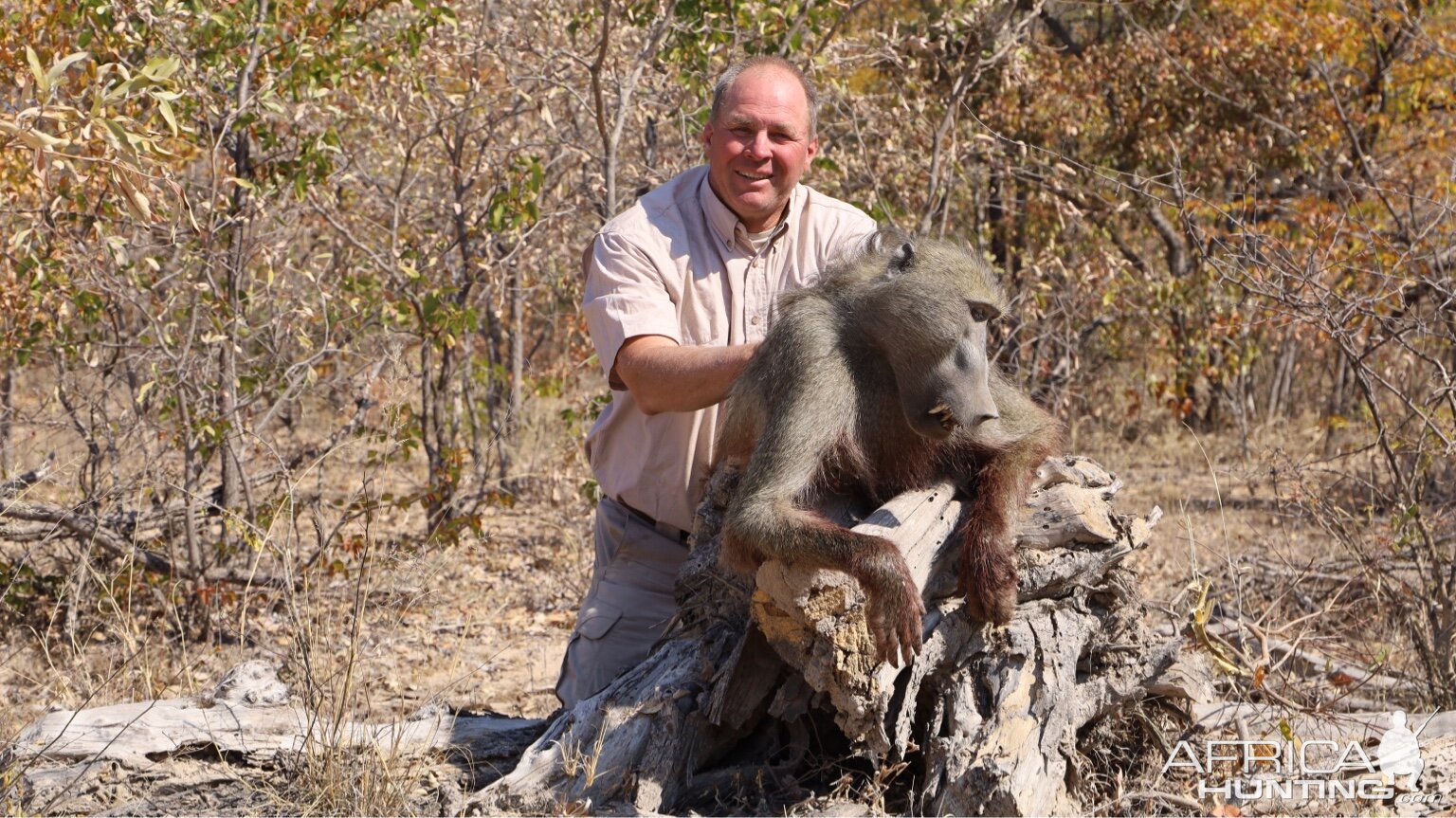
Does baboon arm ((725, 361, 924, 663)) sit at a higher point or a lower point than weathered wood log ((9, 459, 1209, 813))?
higher

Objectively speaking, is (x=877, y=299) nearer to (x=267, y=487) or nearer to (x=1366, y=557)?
(x=1366, y=557)

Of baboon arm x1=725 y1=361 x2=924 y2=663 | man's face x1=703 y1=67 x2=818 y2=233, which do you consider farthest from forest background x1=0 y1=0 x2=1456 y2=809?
man's face x1=703 y1=67 x2=818 y2=233

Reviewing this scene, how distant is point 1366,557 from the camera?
15.3ft

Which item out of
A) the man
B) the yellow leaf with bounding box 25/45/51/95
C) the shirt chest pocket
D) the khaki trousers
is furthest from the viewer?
the khaki trousers

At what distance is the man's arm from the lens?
3.60 metres

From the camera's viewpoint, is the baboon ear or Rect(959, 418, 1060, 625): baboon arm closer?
Rect(959, 418, 1060, 625): baboon arm

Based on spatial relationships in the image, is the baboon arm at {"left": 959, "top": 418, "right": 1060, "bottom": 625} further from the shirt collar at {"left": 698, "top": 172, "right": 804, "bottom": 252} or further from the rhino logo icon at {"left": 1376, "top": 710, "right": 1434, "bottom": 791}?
the rhino logo icon at {"left": 1376, "top": 710, "right": 1434, "bottom": 791}

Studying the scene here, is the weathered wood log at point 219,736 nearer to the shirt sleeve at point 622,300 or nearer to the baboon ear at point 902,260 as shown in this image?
the shirt sleeve at point 622,300

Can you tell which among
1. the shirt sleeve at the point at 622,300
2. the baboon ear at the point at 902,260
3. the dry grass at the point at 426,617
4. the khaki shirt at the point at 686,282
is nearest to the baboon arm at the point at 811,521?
the baboon ear at the point at 902,260

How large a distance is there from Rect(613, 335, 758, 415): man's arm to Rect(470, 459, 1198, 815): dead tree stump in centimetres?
26

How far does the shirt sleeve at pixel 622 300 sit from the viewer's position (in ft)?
12.5

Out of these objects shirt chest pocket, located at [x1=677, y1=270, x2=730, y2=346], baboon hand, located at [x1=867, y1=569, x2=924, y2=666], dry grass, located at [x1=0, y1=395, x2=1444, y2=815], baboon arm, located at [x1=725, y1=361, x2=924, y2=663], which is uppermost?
shirt chest pocket, located at [x1=677, y1=270, x2=730, y2=346]

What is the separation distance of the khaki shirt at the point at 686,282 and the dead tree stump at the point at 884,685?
20.3 inches

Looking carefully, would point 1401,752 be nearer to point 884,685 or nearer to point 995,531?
point 995,531
